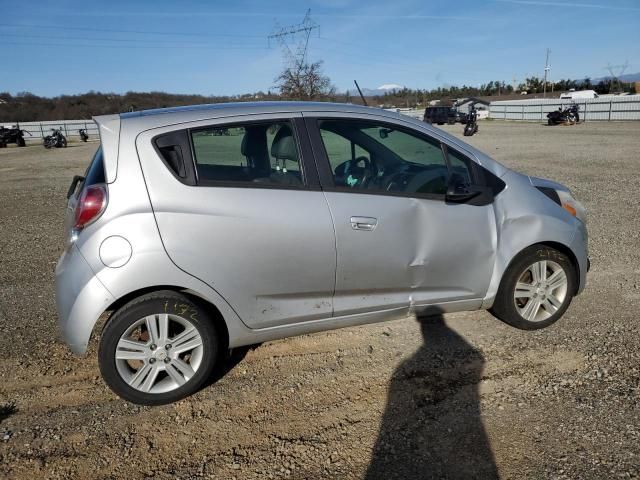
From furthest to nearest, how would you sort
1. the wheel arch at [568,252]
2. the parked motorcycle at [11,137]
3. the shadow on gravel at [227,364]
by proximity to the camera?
the parked motorcycle at [11,137] < the wheel arch at [568,252] < the shadow on gravel at [227,364]

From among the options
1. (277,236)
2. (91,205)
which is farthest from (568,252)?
(91,205)

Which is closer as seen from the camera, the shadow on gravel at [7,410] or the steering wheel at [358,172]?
the shadow on gravel at [7,410]

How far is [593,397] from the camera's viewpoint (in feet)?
9.86

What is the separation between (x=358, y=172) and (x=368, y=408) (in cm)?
160

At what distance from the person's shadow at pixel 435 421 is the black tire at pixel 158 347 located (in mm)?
1179

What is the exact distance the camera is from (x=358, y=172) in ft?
11.5

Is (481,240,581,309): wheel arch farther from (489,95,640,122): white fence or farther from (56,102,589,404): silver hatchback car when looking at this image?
(489,95,640,122): white fence

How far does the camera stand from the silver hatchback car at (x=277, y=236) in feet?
9.47

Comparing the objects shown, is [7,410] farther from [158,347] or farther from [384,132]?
[384,132]

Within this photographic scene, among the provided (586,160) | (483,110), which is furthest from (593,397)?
(483,110)

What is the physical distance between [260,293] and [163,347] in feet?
2.23

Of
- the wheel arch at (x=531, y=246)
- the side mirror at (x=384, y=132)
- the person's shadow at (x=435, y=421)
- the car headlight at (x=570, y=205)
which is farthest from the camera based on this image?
the car headlight at (x=570, y=205)

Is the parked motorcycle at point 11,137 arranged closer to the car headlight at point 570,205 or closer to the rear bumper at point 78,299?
the rear bumper at point 78,299

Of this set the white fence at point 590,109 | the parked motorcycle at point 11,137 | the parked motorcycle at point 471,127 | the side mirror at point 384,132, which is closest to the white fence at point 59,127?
the parked motorcycle at point 11,137
